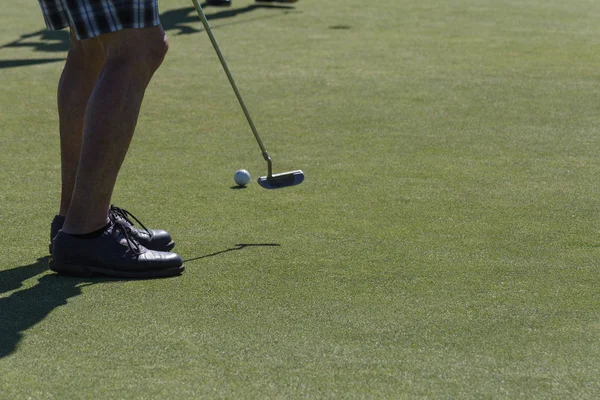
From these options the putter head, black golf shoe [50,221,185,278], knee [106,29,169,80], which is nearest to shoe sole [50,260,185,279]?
black golf shoe [50,221,185,278]

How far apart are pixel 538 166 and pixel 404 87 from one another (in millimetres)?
2071

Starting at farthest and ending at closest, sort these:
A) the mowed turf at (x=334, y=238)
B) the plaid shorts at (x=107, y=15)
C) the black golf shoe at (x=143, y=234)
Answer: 1. the black golf shoe at (x=143, y=234)
2. the plaid shorts at (x=107, y=15)
3. the mowed turf at (x=334, y=238)

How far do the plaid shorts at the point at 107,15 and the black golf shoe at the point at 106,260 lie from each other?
605 millimetres

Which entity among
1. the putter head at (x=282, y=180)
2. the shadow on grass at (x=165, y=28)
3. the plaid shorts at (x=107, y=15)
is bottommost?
the shadow on grass at (x=165, y=28)

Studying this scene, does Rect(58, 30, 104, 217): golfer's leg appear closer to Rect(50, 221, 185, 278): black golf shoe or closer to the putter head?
Rect(50, 221, 185, 278): black golf shoe

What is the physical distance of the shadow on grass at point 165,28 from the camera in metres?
7.63

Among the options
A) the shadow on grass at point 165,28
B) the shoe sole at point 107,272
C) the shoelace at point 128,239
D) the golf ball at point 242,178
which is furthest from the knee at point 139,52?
the shadow on grass at point 165,28

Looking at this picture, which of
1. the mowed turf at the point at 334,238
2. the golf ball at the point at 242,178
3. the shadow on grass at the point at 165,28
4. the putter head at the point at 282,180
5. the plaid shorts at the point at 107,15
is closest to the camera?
the mowed turf at the point at 334,238

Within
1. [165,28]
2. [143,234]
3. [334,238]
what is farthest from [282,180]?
[165,28]

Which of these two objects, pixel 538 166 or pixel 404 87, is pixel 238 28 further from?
pixel 538 166

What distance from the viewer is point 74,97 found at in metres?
3.27

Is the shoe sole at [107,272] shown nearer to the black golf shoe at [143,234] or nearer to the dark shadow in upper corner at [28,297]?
the dark shadow in upper corner at [28,297]

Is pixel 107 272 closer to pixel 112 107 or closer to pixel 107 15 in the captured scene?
pixel 112 107

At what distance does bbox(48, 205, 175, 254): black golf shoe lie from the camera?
3240 millimetres
